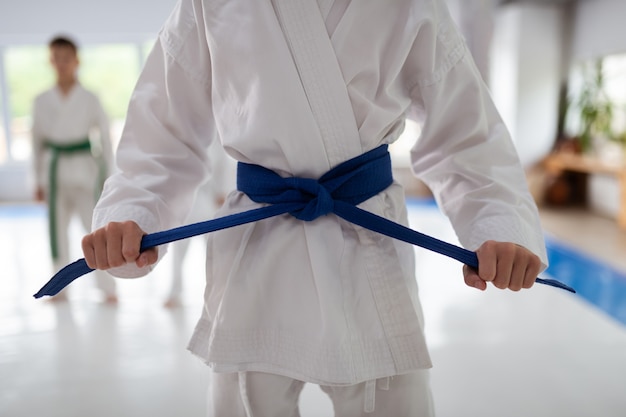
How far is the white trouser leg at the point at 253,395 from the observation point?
94 cm

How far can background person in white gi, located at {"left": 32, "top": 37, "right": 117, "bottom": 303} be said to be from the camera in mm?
3039

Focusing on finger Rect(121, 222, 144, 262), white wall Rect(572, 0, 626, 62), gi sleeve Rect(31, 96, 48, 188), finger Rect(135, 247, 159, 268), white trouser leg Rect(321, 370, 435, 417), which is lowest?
white trouser leg Rect(321, 370, 435, 417)

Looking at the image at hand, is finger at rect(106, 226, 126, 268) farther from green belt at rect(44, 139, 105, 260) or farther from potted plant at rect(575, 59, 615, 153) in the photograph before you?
potted plant at rect(575, 59, 615, 153)

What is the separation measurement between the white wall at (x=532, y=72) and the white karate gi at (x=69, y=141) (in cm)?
512

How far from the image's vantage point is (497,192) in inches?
38.9

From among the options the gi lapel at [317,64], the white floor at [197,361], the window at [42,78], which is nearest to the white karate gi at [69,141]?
the white floor at [197,361]

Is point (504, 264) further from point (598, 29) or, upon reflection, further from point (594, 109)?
point (598, 29)

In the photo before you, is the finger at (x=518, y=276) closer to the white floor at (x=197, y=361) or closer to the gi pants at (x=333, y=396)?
the gi pants at (x=333, y=396)

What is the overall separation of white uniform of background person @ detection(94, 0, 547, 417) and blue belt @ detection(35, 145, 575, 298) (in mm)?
28

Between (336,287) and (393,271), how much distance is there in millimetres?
115

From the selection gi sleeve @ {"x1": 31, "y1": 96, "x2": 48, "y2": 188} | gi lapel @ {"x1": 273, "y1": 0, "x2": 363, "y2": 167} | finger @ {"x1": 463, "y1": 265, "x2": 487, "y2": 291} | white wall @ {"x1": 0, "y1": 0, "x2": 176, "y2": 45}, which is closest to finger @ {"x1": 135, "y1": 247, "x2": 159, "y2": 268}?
gi lapel @ {"x1": 273, "y1": 0, "x2": 363, "y2": 167}

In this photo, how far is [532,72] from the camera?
6469mm

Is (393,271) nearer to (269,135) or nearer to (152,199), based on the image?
(269,135)

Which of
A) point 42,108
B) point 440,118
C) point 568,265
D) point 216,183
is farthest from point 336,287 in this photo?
point 568,265
